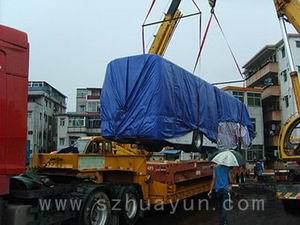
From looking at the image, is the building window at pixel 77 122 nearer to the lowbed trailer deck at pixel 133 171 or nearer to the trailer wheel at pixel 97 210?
the lowbed trailer deck at pixel 133 171

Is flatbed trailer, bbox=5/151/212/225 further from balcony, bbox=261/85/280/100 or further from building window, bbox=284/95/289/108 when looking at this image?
balcony, bbox=261/85/280/100

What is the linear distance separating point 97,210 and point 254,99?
47.1 metres

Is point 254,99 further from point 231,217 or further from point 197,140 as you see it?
point 231,217

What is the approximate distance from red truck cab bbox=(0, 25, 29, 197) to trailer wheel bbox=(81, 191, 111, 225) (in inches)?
79.3

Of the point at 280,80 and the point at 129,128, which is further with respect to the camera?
the point at 280,80

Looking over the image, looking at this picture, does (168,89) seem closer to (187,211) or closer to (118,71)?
(118,71)

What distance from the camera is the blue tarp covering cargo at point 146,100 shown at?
32.3 feet

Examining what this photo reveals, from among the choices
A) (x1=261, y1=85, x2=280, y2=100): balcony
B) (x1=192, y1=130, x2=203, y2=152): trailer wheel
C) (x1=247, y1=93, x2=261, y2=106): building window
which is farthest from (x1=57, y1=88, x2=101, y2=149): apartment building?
(x1=192, y1=130, x2=203, y2=152): trailer wheel

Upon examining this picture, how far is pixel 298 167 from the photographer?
10.1 m

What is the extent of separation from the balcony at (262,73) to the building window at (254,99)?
225 cm

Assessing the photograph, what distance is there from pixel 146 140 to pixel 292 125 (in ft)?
10.5

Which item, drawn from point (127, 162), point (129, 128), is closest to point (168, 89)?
point (129, 128)

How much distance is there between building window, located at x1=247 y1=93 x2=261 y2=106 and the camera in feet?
175

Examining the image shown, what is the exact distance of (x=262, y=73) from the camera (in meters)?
55.6
